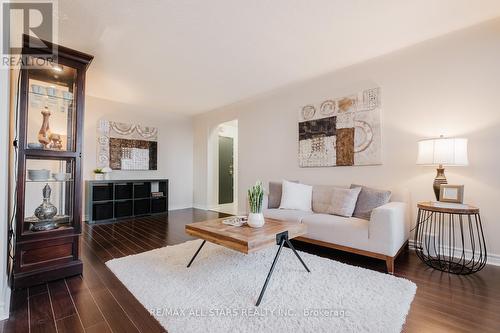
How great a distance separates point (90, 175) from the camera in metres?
4.56

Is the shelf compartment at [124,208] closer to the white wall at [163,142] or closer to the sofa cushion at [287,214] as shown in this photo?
the white wall at [163,142]

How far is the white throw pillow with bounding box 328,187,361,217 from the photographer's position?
2779 mm

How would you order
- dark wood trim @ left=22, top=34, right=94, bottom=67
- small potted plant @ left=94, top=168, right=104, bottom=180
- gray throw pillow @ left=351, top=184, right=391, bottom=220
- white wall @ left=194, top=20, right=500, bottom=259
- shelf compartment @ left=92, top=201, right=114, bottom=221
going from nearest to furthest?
dark wood trim @ left=22, top=34, right=94, bottom=67
white wall @ left=194, top=20, right=500, bottom=259
gray throw pillow @ left=351, top=184, right=391, bottom=220
shelf compartment @ left=92, top=201, right=114, bottom=221
small potted plant @ left=94, top=168, right=104, bottom=180

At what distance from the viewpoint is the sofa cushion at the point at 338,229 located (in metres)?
2.36

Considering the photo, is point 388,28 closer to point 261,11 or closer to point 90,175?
point 261,11

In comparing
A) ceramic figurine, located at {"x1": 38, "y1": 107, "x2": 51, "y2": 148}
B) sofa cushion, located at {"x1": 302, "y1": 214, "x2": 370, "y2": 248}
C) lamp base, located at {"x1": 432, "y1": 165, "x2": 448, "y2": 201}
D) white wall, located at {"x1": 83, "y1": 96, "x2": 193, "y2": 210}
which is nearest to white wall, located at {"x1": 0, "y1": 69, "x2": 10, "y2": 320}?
ceramic figurine, located at {"x1": 38, "y1": 107, "x2": 51, "y2": 148}


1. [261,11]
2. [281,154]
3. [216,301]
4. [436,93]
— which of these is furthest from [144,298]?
[436,93]

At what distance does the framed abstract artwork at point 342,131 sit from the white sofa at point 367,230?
27.7 inches

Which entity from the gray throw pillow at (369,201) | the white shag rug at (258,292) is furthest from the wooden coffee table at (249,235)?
the gray throw pillow at (369,201)

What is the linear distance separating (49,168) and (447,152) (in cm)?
390

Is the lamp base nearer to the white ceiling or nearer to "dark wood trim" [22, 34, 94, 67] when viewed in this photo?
the white ceiling

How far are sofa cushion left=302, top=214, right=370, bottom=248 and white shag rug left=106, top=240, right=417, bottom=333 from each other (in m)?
0.25

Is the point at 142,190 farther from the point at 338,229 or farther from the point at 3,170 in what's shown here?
the point at 338,229

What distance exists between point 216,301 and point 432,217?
2.64m
